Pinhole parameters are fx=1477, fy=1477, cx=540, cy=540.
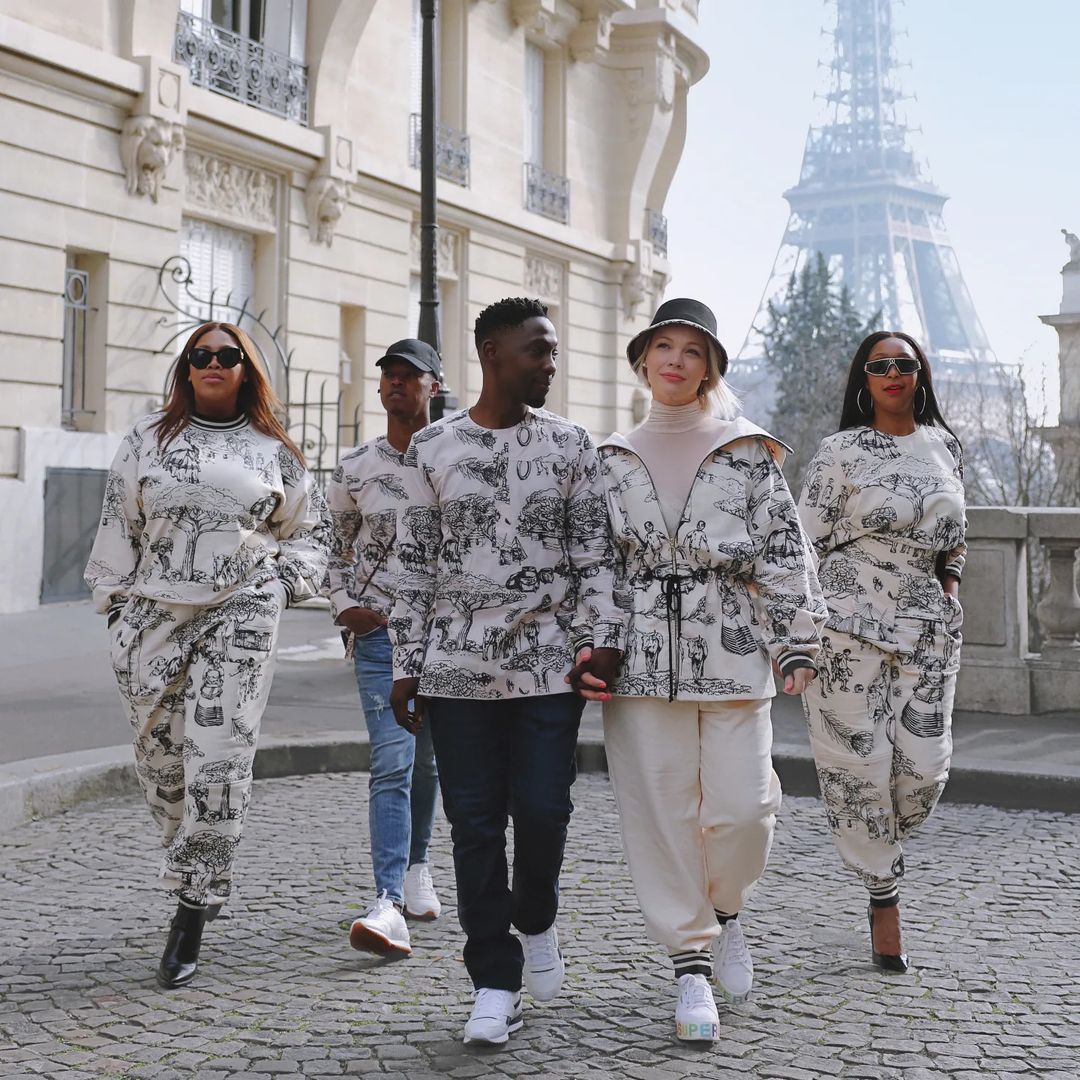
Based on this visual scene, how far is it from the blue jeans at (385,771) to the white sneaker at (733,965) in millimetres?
1125

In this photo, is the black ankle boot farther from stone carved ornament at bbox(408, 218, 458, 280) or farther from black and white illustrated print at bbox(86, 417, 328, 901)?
stone carved ornament at bbox(408, 218, 458, 280)

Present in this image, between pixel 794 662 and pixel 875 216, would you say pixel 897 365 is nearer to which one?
pixel 794 662

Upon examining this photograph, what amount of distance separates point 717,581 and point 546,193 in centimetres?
2079

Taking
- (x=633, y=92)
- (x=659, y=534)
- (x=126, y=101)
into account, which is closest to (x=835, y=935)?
(x=659, y=534)

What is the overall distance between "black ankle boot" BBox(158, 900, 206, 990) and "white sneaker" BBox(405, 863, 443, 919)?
0.88 m

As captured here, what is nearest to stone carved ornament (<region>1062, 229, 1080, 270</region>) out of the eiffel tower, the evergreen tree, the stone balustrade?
the stone balustrade

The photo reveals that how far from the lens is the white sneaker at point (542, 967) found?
3.94 m

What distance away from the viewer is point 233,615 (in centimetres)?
439

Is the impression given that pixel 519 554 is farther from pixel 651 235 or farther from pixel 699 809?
pixel 651 235

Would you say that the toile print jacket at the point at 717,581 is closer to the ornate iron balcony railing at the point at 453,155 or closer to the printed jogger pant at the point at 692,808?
the printed jogger pant at the point at 692,808

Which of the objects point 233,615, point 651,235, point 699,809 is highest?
point 651,235

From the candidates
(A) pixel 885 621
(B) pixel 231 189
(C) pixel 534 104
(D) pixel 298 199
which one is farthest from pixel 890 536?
(C) pixel 534 104

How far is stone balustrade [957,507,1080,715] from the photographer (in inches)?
358

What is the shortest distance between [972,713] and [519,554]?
20.3ft
